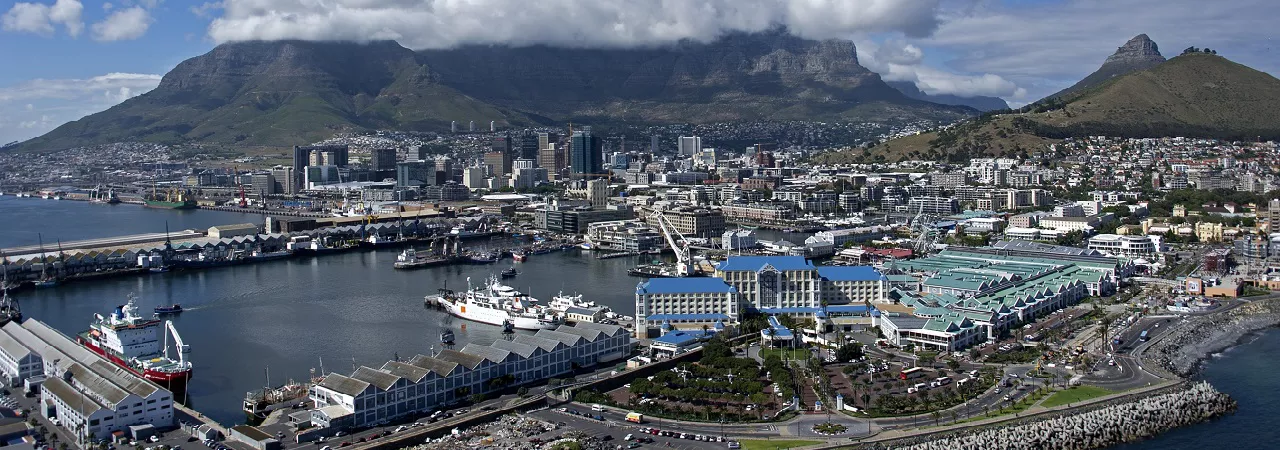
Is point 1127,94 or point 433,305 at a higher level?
point 1127,94

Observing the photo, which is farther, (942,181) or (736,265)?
(942,181)

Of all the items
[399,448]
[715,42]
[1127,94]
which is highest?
[715,42]

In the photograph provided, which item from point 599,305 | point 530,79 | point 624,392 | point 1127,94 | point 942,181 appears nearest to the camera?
point 624,392

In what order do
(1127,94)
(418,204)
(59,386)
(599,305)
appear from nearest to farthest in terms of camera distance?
(59,386) → (599,305) → (418,204) → (1127,94)

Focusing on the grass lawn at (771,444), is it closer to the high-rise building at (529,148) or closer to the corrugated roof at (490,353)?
the corrugated roof at (490,353)

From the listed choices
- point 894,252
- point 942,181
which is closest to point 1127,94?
point 942,181

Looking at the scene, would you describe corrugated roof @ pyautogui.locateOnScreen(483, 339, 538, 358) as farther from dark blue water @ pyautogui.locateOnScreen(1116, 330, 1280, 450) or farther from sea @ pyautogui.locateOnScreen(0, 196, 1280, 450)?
dark blue water @ pyautogui.locateOnScreen(1116, 330, 1280, 450)

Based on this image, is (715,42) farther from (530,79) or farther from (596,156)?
(596,156)
